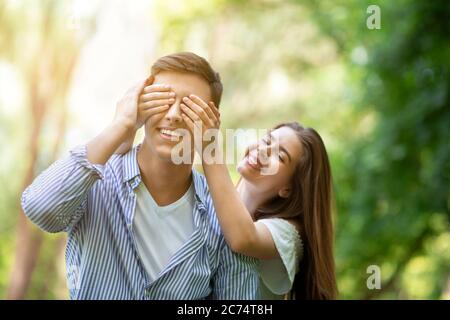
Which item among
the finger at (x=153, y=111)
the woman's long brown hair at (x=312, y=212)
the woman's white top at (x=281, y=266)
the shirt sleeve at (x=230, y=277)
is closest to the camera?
the finger at (x=153, y=111)

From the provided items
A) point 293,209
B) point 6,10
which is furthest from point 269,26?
point 293,209

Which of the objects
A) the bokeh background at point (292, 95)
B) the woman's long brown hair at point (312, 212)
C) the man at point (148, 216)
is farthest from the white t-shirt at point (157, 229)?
the bokeh background at point (292, 95)

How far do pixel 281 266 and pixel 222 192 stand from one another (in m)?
0.39

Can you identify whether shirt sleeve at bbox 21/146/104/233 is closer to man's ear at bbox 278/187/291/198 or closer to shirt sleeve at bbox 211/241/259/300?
shirt sleeve at bbox 211/241/259/300

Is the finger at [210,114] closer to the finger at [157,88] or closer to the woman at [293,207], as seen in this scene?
the finger at [157,88]

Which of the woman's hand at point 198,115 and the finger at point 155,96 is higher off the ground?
the finger at point 155,96

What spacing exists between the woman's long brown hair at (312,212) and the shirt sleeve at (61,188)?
66 centimetres

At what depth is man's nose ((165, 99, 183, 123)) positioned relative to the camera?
1708mm

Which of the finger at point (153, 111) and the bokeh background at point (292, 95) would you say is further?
the bokeh background at point (292, 95)

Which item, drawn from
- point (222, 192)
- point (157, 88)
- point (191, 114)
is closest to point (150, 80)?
point (157, 88)

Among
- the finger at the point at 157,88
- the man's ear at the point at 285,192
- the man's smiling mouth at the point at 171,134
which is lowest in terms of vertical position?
the man's ear at the point at 285,192

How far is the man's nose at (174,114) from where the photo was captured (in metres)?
1.71

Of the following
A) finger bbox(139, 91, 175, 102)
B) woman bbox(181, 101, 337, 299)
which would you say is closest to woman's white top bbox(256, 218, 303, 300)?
woman bbox(181, 101, 337, 299)
